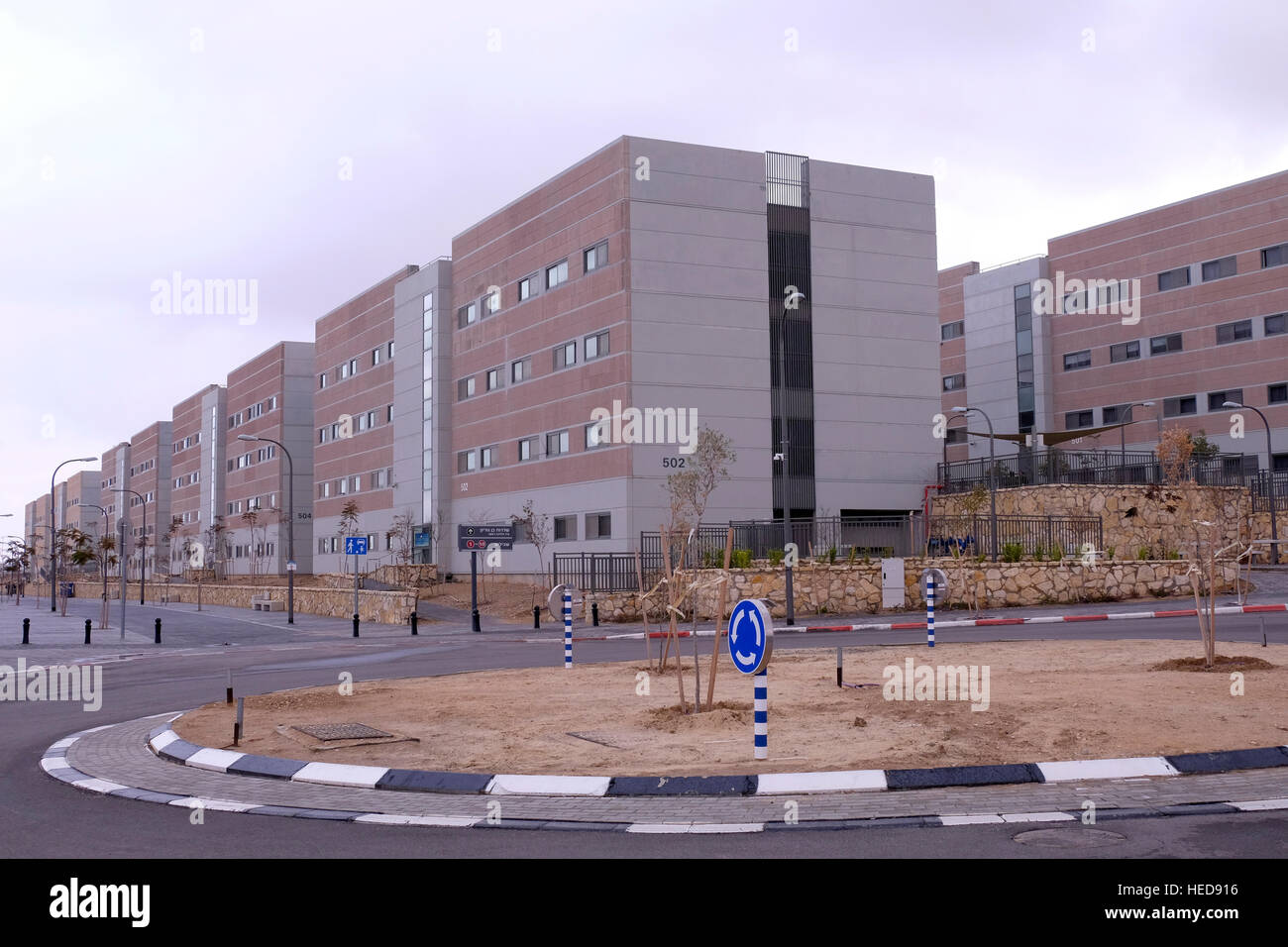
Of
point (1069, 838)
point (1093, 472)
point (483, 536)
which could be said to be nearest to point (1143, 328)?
point (1093, 472)

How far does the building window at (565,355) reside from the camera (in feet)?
172

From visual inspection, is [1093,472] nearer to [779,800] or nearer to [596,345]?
[596,345]

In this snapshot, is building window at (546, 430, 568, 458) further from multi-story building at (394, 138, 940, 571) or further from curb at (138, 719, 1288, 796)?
curb at (138, 719, 1288, 796)

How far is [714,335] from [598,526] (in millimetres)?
9883

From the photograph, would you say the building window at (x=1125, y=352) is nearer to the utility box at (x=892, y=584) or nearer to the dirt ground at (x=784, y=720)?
the utility box at (x=892, y=584)

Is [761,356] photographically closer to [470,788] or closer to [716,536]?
[716,536]

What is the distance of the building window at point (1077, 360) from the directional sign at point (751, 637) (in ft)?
217

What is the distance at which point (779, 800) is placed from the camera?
862cm

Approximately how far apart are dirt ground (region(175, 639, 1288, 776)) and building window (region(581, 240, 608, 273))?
34701 mm

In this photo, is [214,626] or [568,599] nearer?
[568,599]

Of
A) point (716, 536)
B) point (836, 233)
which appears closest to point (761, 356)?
point (836, 233)

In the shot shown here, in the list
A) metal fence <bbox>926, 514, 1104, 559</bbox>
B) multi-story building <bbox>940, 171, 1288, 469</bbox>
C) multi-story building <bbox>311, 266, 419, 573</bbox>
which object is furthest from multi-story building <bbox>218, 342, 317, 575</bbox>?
metal fence <bbox>926, 514, 1104, 559</bbox>
